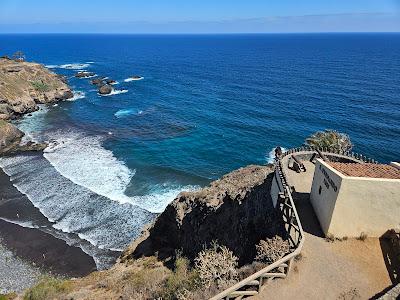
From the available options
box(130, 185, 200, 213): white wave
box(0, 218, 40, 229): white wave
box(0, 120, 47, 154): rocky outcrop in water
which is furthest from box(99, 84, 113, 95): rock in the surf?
box(0, 218, 40, 229): white wave

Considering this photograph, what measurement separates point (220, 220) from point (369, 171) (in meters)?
11.1

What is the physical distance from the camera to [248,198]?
86.8 ft

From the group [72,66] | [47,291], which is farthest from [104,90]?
[47,291]

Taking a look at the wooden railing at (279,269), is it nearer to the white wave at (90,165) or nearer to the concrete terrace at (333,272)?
the concrete terrace at (333,272)

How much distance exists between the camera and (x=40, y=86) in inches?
3467

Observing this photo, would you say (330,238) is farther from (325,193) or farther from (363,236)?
(325,193)

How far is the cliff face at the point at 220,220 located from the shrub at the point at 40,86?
2623 inches

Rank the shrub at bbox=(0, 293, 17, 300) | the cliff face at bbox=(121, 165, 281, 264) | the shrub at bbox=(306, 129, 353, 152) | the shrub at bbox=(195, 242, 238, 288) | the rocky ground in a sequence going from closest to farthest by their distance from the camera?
the shrub at bbox=(195, 242, 238, 288) < the cliff face at bbox=(121, 165, 281, 264) < the shrub at bbox=(0, 293, 17, 300) < the rocky ground < the shrub at bbox=(306, 129, 353, 152)

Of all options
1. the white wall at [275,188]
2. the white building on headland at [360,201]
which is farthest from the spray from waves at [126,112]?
the white building on headland at [360,201]

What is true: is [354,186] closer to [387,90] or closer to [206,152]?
[206,152]

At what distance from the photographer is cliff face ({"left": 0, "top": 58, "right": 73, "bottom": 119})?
73812 mm

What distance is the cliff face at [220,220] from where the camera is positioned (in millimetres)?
22938

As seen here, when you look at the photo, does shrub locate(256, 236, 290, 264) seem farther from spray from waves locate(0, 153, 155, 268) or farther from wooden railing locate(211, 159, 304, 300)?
spray from waves locate(0, 153, 155, 268)

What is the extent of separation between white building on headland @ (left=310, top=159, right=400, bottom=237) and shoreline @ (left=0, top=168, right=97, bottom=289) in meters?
22.1
